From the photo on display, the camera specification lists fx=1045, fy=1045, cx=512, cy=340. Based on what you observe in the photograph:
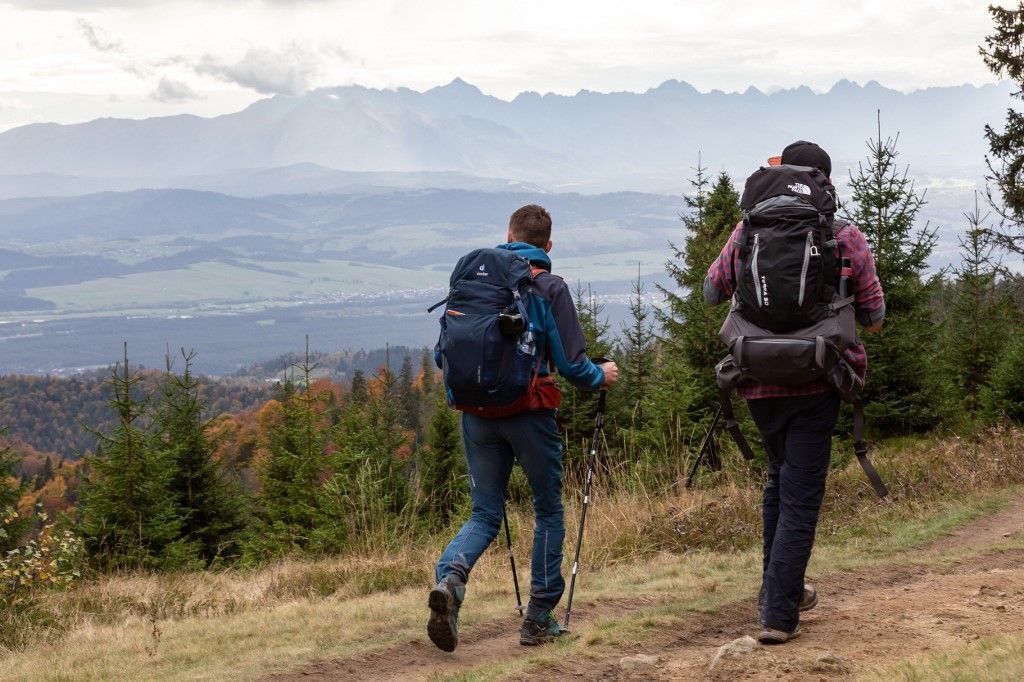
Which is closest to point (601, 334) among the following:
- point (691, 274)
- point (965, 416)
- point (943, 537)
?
point (691, 274)

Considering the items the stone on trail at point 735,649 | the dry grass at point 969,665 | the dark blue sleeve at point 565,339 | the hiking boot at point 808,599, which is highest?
the dark blue sleeve at point 565,339

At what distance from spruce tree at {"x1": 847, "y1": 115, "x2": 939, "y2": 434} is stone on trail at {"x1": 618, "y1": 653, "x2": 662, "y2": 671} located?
9.91m

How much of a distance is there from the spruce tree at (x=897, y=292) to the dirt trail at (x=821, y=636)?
24.7 feet

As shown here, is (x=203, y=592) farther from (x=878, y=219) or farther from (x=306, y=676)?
(x=878, y=219)

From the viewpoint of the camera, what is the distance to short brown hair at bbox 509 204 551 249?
5.55m

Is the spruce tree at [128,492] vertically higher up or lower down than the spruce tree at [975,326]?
lower down

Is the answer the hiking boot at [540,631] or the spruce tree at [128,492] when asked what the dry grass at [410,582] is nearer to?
the hiking boot at [540,631]

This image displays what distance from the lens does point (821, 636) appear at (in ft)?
16.9

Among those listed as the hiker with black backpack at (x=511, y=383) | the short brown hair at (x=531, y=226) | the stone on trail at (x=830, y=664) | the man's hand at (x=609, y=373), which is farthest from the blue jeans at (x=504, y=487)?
the stone on trail at (x=830, y=664)

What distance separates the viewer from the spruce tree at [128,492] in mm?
21500

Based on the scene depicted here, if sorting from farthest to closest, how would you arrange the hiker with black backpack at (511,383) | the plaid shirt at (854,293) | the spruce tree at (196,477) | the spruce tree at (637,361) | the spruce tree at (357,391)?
the spruce tree at (357,391) < the spruce tree at (196,477) < the spruce tree at (637,361) < the hiker with black backpack at (511,383) < the plaid shirt at (854,293)

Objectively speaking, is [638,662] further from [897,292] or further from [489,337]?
[897,292]

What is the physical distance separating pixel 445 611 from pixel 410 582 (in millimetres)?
2652

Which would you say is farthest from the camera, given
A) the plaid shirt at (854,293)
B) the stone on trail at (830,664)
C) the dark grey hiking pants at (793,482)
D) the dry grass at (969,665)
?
the dark grey hiking pants at (793,482)
